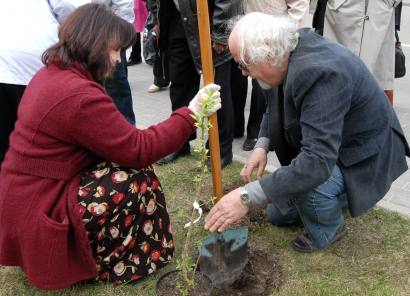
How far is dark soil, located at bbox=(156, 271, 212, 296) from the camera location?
2.28 m

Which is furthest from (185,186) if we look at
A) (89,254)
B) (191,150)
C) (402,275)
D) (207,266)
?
(402,275)

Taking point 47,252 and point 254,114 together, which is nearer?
point 47,252

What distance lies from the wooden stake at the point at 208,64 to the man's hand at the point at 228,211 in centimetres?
27

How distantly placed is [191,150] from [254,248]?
1.59 meters

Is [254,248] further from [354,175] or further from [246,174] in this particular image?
[354,175]

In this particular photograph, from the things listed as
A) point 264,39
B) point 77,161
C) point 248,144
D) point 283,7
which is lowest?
point 248,144

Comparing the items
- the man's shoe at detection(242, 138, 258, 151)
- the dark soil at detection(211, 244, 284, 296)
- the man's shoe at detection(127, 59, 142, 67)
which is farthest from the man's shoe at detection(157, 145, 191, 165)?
the man's shoe at detection(127, 59, 142, 67)

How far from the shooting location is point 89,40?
6.91 ft

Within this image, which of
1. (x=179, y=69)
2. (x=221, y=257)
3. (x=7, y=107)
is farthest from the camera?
(x=179, y=69)

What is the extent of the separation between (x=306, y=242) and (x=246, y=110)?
106 inches

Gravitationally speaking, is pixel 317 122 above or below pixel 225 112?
above

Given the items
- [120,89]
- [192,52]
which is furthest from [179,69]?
[120,89]

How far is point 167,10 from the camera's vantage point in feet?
12.0

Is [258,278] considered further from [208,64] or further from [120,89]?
[120,89]
